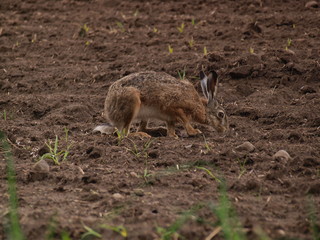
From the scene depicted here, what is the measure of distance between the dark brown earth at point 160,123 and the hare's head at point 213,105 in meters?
0.15

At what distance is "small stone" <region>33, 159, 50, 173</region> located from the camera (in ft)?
18.6

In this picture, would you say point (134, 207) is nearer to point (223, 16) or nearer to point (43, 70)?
point (43, 70)

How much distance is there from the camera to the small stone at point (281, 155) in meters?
6.06

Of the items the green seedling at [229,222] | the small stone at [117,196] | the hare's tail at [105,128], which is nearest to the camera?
the green seedling at [229,222]

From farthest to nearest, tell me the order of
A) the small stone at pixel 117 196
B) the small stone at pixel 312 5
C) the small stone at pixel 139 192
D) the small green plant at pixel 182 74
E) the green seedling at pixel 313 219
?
the small stone at pixel 312 5 < the small green plant at pixel 182 74 < the small stone at pixel 139 192 < the small stone at pixel 117 196 < the green seedling at pixel 313 219

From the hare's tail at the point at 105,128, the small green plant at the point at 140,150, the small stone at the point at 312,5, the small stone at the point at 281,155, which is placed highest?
the small stone at the point at 281,155

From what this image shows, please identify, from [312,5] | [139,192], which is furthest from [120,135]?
[312,5]

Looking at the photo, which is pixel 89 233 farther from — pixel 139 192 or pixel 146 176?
pixel 146 176

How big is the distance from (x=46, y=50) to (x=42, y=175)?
5673 mm

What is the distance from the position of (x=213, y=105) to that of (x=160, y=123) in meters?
1.19

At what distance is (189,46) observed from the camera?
10.4 metres

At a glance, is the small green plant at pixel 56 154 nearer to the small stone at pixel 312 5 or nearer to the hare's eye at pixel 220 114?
the hare's eye at pixel 220 114

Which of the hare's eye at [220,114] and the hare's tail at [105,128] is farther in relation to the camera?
the hare's eye at [220,114]

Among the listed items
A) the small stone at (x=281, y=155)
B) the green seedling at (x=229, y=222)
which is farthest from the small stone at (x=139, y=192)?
the small stone at (x=281, y=155)
